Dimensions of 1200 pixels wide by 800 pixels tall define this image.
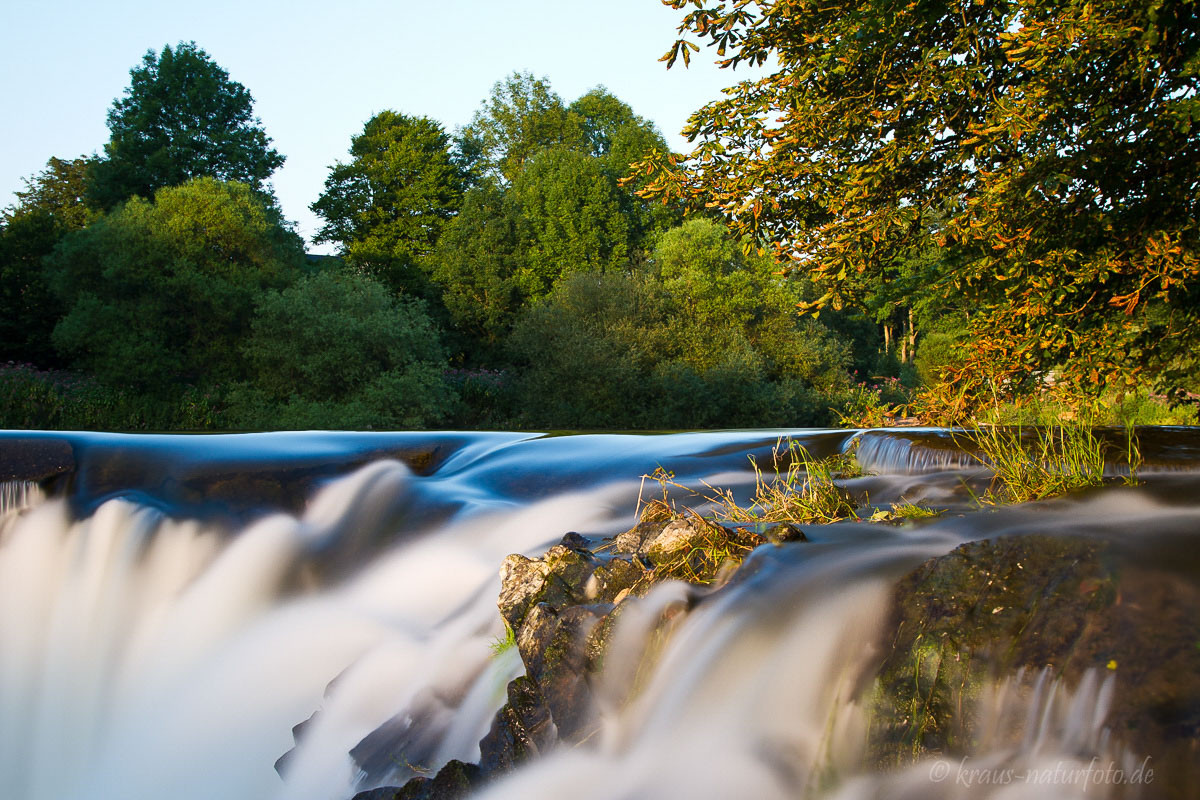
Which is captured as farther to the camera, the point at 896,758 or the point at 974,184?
the point at 974,184

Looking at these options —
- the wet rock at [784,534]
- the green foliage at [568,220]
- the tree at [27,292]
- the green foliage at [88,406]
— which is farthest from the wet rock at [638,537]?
the green foliage at [568,220]

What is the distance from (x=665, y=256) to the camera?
29.6 meters

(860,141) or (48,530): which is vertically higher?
(860,141)

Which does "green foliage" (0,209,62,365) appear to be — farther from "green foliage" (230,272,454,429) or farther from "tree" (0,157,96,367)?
"green foliage" (230,272,454,429)

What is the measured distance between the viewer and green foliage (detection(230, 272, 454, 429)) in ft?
75.8

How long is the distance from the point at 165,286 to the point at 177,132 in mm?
12325

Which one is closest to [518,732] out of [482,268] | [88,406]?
[88,406]

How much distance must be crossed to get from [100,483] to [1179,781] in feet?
21.9

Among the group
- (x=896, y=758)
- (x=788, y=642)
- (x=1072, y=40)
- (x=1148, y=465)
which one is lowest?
(x=896, y=758)

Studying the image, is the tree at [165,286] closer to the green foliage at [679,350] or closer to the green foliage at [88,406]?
the green foliage at [88,406]

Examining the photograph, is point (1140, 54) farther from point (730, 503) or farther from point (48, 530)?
point (48, 530)

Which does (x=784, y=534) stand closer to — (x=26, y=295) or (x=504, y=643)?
(x=504, y=643)

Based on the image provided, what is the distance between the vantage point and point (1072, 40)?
5.92 m

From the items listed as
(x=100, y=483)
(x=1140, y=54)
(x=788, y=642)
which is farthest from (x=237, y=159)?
(x=788, y=642)
